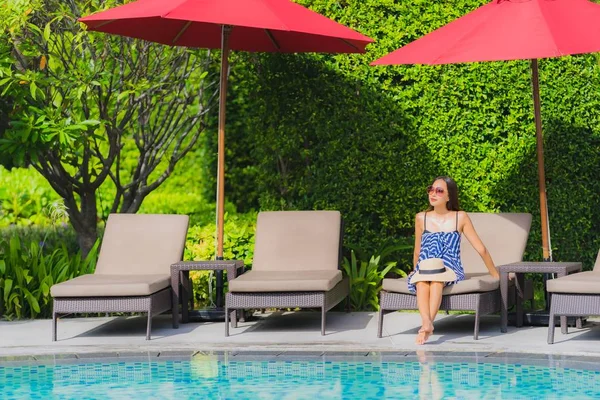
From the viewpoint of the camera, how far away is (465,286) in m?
9.48

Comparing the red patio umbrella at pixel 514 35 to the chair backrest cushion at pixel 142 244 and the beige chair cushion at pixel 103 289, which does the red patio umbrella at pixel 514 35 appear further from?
the beige chair cushion at pixel 103 289

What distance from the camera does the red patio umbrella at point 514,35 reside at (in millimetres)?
8984

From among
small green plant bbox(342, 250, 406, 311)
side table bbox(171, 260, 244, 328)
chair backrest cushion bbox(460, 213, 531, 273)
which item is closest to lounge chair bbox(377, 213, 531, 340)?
chair backrest cushion bbox(460, 213, 531, 273)

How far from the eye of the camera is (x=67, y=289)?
962cm

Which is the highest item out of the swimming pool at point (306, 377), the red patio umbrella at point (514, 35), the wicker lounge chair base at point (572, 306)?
the red patio umbrella at point (514, 35)

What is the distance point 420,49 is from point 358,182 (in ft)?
8.11

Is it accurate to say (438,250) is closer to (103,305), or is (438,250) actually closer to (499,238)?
(499,238)

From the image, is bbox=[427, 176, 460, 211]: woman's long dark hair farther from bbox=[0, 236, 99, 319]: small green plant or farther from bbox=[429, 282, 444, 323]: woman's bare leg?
bbox=[0, 236, 99, 319]: small green plant

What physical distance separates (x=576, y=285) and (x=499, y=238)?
1570 millimetres

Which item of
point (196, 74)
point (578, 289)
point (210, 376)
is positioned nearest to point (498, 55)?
point (578, 289)

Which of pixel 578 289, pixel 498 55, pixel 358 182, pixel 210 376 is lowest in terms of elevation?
pixel 210 376

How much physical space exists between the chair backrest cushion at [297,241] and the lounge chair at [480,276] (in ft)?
2.73

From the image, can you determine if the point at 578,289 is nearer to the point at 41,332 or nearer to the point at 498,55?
the point at 498,55

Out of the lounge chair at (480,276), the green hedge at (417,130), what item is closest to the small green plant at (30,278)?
the green hedge at (417,130)
